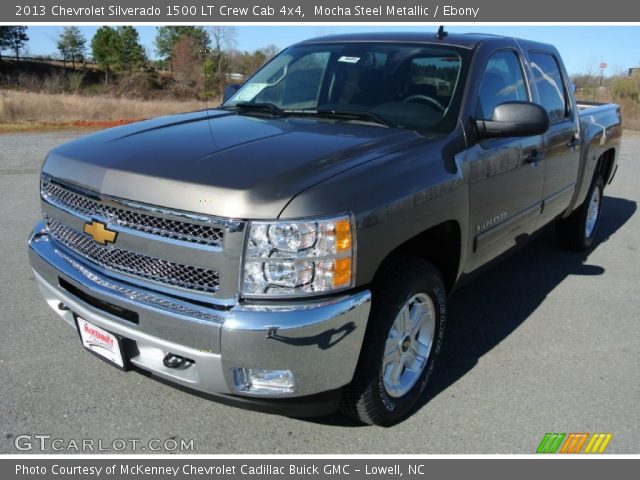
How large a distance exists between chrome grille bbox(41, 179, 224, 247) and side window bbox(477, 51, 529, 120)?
1.89 meters

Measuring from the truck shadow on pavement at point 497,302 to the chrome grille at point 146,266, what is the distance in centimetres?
109

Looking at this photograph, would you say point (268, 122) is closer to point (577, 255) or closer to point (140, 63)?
point (577, 255)

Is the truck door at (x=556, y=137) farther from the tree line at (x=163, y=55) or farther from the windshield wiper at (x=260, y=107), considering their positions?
the tree line at (x=163, y=55)

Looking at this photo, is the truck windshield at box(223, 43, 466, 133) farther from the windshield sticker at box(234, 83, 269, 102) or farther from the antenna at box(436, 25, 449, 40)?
the antenna at box(436, 25, 449, 40)

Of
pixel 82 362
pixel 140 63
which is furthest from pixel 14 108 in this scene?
pixel 140 63

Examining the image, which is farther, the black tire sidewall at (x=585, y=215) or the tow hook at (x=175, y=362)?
the black tire sidewall at (x=585, y=215)

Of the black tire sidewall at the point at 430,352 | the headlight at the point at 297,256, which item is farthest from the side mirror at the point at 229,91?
the headlight at the point at 297,256

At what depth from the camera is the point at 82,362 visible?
10.9 feet

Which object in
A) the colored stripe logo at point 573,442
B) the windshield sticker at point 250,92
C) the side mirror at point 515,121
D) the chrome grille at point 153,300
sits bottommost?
the colored stripe logo at point 573,442

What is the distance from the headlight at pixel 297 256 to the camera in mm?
2164

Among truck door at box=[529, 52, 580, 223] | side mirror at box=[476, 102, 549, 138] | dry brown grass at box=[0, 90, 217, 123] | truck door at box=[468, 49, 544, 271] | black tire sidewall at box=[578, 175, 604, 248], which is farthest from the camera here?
dry brown grass at box=[0, 90, 217, 123]

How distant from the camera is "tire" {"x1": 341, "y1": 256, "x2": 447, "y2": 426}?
8.34 feet

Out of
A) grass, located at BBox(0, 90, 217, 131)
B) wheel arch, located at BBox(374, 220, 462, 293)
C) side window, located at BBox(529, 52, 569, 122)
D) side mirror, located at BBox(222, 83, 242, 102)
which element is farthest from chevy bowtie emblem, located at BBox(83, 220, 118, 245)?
grass, located at BBox(0, 90, 217, 131)

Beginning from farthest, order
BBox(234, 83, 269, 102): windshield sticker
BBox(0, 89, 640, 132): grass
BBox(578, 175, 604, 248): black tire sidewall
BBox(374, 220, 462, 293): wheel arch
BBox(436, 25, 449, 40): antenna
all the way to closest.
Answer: BBox(0, 89, 640, 132): grass → BBox(578, 175, 604, 248): black tire sidewall → BBox(234, 83, 269, 102): windshield sticker → BBox(436, 25, 449, 40): antenna → BBox(374, 220, 462, 293): wheel arch
